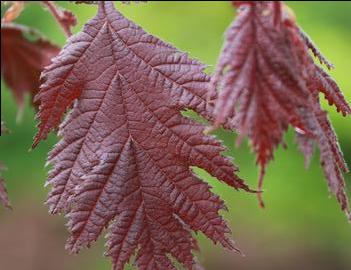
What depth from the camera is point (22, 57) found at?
1.72 metres

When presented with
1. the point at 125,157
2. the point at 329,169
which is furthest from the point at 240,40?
the point at 125,157

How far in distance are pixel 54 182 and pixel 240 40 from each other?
0.35m

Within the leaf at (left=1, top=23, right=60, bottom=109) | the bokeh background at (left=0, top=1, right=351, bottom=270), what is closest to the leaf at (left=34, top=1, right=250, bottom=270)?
the leaf at (left=1, top=23, right=60, bottom=109)

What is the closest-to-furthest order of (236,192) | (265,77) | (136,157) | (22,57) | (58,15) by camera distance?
(265,77), (136,157), (58,15), (22,57), (236,192)

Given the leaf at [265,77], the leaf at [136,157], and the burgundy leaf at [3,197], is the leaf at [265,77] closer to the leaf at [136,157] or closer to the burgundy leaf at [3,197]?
the leaf at [136,157]

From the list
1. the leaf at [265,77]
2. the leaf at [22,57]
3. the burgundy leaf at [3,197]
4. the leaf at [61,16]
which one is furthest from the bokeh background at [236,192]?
the leaf at [265,77]

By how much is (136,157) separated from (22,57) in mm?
791

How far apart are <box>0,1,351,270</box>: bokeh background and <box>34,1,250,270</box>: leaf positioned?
3540mm

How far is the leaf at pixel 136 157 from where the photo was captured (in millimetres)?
984

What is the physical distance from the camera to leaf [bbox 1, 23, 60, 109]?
1.68 meters

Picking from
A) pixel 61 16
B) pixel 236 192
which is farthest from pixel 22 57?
pixel 236 192

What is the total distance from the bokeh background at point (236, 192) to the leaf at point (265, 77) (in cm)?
374

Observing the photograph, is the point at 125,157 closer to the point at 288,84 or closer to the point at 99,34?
the point at 99,34

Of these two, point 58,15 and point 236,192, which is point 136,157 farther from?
point 236,192
